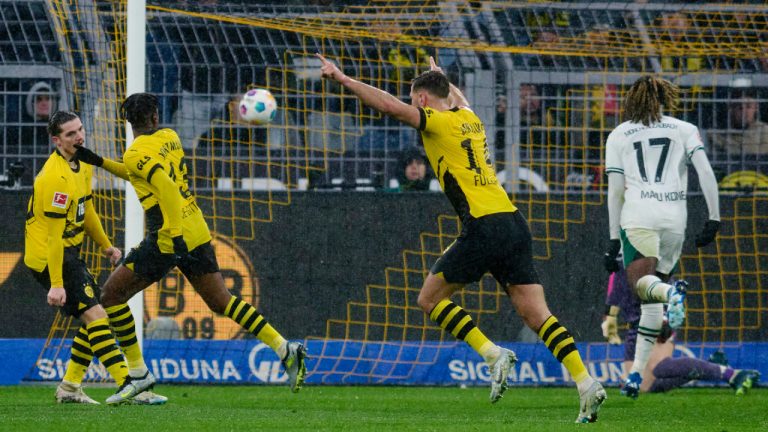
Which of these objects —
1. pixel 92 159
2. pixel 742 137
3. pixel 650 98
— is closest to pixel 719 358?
pixel 742 137

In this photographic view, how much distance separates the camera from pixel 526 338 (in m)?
12.0

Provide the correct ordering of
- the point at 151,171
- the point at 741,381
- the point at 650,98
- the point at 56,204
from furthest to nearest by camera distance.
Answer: the point at 741,381 → the point at 650,98 → the point at 56,204 → the point at 151,171

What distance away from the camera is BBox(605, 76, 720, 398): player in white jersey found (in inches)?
366

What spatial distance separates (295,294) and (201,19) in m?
2.51

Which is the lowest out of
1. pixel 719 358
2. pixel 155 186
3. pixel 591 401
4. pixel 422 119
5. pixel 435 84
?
pixel 719 358

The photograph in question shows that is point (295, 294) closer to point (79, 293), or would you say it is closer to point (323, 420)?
point (79, 293)

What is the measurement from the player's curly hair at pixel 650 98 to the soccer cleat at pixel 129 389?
3.70 metres

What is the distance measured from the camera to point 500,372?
7.60m

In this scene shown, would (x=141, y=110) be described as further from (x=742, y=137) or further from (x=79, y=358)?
(x=742, y=137)

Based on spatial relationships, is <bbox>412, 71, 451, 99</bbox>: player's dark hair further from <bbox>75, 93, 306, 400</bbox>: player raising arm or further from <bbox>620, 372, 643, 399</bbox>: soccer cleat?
<bbox>620, 372, 643, 399</bbox>: soccer cleat

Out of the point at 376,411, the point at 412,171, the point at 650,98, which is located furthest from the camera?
the point at 412,171

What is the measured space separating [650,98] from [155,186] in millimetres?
3391

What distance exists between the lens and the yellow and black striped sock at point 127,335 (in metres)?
9.03

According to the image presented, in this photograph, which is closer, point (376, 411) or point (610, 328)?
Result: point (376, 411)
